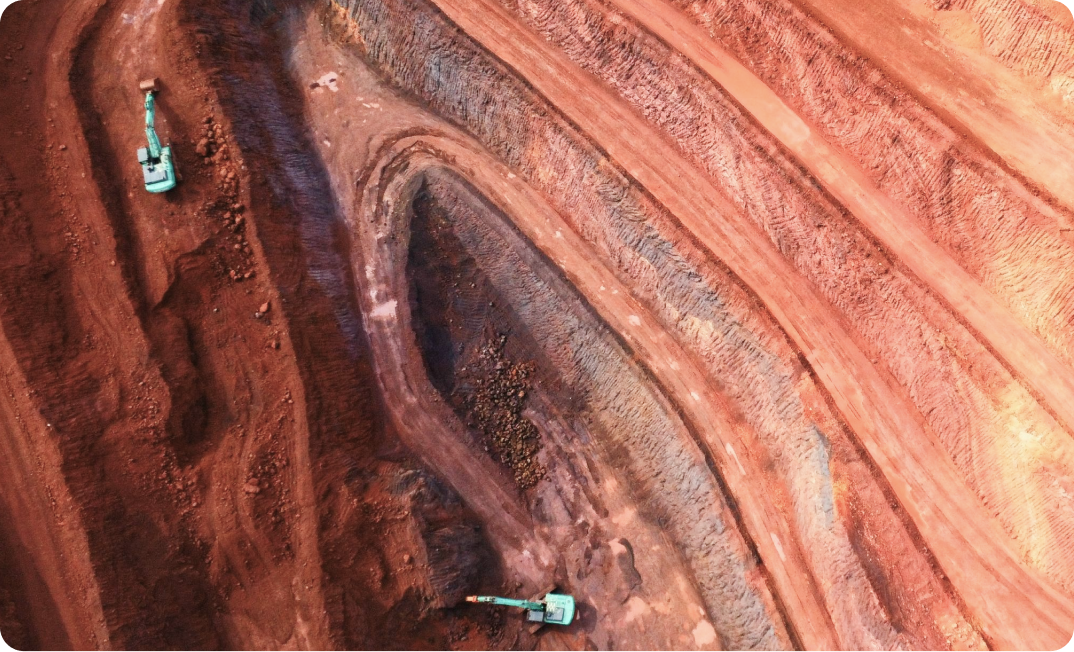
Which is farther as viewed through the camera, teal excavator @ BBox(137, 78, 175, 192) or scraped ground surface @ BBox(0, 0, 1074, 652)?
teal excavator @ BBox(137, 78, 175, 192)

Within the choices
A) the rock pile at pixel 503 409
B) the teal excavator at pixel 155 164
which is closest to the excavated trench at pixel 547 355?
the rock pile at pixel 503 409

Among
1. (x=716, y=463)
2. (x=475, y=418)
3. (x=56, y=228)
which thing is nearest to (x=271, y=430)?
(x=475, y=418)

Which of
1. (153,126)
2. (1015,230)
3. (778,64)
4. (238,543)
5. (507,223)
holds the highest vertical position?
(778,64)

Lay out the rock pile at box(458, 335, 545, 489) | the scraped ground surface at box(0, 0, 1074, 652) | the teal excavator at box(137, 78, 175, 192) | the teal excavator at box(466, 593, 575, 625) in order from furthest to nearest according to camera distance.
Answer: the rock pile at box(458, 335, 545, 489) → the teal excavator at box(466, 593, 575, 625) → the teal excavator at box(137, 78, 175, 192) → the scraped ground surface at box(0, 0, 1074, 652)

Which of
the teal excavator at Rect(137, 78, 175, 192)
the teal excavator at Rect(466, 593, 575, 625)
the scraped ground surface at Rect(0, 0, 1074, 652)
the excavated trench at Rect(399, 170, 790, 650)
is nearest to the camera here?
the scraped ground surface at Rect(0, 0, 1074, 652)

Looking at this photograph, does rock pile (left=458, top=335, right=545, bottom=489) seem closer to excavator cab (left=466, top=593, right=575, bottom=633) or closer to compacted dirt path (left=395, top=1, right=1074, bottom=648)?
excavator cab (left=466, top=593, right=575, bottom=633)

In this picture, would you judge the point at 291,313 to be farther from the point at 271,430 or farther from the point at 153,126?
the point at 153,126

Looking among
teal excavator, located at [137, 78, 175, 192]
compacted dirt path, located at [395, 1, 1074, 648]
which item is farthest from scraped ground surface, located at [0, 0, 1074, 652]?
teal excavator, located at [137, 78, 175, 192]

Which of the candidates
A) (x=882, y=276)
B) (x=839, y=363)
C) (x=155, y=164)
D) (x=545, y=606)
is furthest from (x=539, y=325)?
(x=155, y=164)
